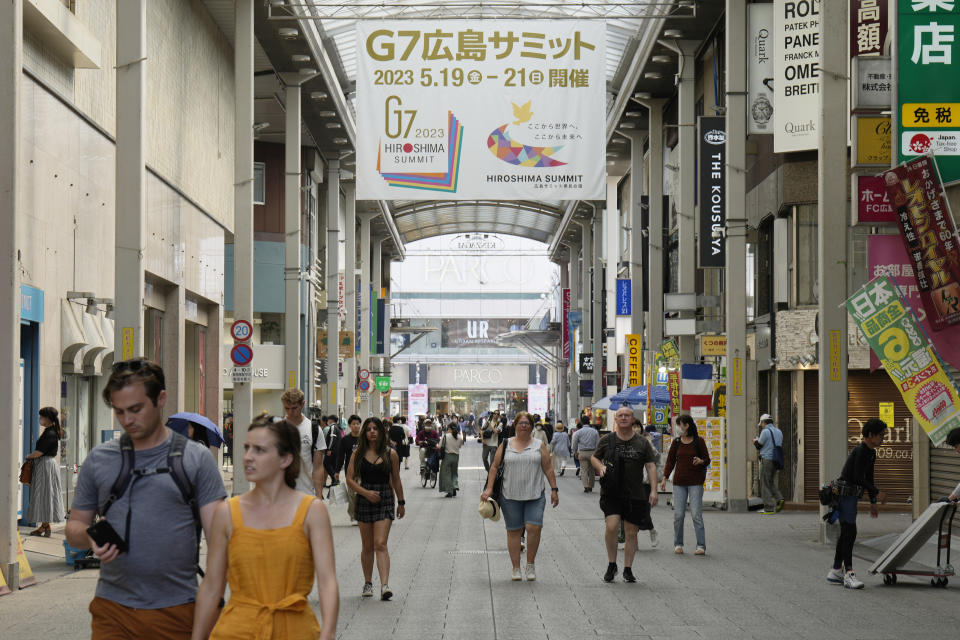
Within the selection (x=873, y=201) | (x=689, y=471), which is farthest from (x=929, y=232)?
(x=689, y=471)

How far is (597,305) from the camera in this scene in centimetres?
4972

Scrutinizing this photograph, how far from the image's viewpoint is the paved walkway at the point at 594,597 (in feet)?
31.5

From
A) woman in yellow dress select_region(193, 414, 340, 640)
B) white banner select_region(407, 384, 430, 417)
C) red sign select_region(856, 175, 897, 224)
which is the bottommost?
white banner select_region(407, 384, 430, 417)

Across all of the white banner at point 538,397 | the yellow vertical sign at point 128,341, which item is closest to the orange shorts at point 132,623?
the yellow vertical sign at point 128,341

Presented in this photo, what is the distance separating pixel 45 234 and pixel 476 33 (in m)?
8.90

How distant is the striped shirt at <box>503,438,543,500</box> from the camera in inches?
496

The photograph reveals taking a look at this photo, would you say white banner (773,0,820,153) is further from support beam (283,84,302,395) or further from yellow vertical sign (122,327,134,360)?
support beam (283,84,302,395)

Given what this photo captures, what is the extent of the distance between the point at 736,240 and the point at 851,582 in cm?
1142

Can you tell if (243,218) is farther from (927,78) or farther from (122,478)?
(122,478)

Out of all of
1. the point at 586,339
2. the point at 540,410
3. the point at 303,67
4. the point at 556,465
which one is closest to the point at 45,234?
the point at 303,67

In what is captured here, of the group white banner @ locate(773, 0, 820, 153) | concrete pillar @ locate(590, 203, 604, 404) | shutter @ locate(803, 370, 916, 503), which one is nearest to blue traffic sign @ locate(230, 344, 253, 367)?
white banner @ locate(773, 0, 820, 153)

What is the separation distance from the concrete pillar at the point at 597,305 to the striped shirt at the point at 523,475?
3468 centimetres

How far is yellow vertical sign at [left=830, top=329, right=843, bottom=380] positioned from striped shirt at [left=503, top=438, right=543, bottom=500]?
5190mm

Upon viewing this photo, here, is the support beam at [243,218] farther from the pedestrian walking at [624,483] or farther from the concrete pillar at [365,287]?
the concrete pillar at [365,287]
